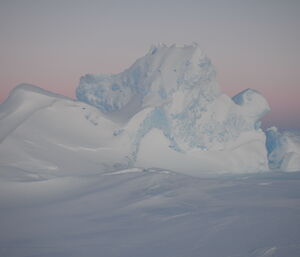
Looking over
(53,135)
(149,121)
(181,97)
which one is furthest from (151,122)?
(53,135)

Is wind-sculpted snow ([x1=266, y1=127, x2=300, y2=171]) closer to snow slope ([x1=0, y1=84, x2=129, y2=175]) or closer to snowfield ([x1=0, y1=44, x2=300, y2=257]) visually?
snowfield ([x1=0, y1=44, x2=300, y2=257])

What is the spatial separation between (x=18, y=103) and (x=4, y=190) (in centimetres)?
1146

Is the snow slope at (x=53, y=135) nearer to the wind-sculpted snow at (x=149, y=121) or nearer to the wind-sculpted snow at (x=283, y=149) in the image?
the wind-sculpted snow at (x=149, y=121)

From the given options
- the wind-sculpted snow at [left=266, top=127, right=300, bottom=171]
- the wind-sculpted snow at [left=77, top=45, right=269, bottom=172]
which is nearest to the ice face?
the wind-sculpted snow at [left=77, top=45, right=269, bottom=172]

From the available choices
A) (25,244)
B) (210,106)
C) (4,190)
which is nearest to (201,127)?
(210,106)

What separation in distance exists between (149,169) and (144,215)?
878 centimetres

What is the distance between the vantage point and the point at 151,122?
3369 centimetres

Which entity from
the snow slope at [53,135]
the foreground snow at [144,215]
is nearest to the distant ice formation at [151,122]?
the snow slope at [53,135]

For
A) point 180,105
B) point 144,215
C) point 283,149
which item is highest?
Result: point 180,105

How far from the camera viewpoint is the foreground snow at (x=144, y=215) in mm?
15422

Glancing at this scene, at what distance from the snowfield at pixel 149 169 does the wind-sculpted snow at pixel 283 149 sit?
112mm

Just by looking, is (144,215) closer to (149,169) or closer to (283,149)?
(149,169)

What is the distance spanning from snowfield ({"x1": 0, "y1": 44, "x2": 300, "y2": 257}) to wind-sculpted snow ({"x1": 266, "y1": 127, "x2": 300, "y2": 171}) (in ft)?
0.37

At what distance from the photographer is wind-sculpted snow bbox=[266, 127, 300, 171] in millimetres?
34125
